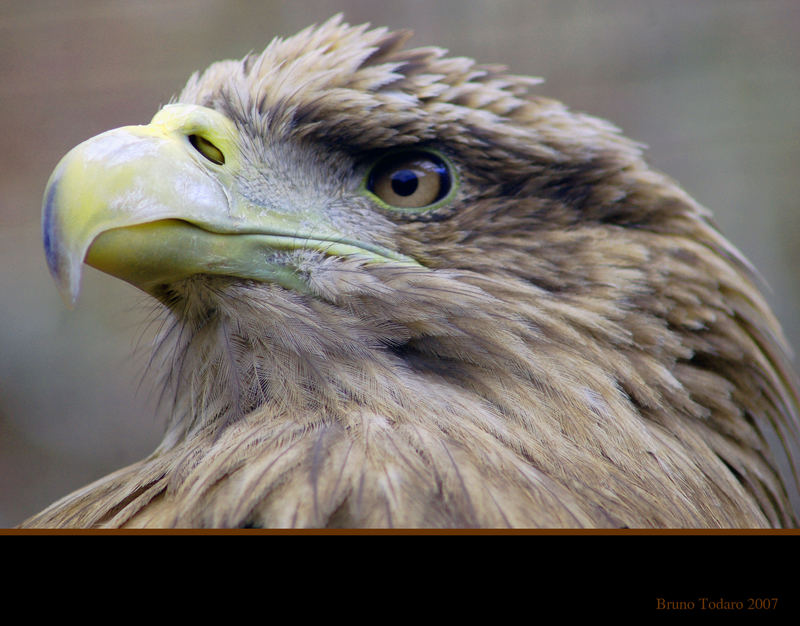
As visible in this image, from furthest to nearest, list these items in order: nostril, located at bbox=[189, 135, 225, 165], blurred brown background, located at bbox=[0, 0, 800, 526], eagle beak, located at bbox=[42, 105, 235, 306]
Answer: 1. blurred brown background, located at bbox=[0, 0, 800, 526]
2. nostril, located at bbox=[189, 135, 225, 165]
3. eagle beak, located at bbox=[42, 105, 235, 306]

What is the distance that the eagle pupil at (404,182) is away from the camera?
1140mm

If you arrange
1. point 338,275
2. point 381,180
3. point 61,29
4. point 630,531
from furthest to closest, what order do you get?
1. point 61,29
2. point 381,180
3. point 338,275
4. point 630,531

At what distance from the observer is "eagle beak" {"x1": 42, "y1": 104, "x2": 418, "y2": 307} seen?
921 millimetres

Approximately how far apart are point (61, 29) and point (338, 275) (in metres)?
0.84

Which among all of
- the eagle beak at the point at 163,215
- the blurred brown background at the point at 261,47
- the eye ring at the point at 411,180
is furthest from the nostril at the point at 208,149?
the blurred brown background at the point at 261,47

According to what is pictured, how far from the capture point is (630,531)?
951 millimetres

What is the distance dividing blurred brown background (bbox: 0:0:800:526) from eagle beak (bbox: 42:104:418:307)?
0.41 m

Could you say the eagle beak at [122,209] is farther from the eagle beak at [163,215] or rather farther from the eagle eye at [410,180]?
the eagle eye at [410,180]

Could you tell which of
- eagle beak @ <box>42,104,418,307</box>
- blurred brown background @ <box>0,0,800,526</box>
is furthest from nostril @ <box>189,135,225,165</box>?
blurred brown background @ <box>0,0,800,526</box>

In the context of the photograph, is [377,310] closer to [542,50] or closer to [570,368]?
[570,368]

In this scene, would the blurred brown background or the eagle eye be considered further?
Result: the blurred brown background

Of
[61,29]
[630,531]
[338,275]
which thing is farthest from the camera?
[61,29]

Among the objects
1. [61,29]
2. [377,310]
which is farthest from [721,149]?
[61,29]

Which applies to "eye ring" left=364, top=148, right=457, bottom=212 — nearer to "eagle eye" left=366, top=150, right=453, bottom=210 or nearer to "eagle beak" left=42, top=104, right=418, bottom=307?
"eagle eye" left=366, top=150, right=453, bottom=210
